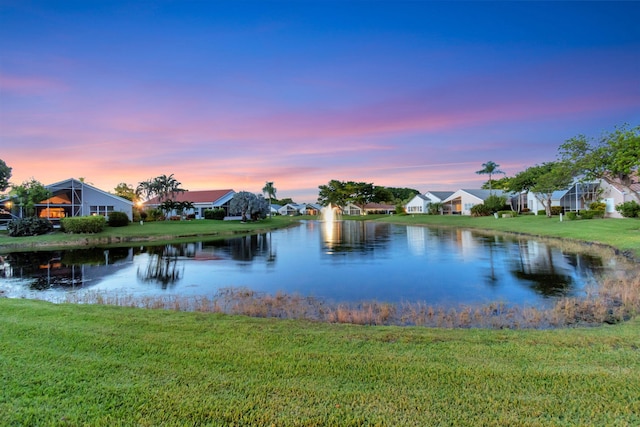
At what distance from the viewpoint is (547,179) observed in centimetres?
4050

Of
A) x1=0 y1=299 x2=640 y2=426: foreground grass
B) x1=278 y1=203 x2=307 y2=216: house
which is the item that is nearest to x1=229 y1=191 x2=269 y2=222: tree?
x1=0 y1=299 x2=640 y2=426: foreground grass

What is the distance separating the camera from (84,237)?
30.3 meters

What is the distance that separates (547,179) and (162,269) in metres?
40.6

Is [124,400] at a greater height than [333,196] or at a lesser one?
lesser

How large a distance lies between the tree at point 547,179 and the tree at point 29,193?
159 ft

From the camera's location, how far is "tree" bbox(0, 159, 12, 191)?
36097 mm

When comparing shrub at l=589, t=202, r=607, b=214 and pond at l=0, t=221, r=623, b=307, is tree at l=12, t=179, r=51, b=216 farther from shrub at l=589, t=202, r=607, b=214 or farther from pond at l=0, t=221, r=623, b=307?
shrub at l=589, t=202, r=607, b=214

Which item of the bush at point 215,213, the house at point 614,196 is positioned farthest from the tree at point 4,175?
the house at point 614,196

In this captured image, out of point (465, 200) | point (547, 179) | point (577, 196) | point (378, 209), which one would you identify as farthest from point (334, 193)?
point (547, 179)

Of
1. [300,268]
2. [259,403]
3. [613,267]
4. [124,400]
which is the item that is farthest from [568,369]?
[613,267]

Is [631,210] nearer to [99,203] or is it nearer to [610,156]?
[610,156]

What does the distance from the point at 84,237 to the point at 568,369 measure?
34266mm

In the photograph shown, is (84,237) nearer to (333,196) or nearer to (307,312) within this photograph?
(307,312)

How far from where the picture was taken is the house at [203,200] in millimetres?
63688
